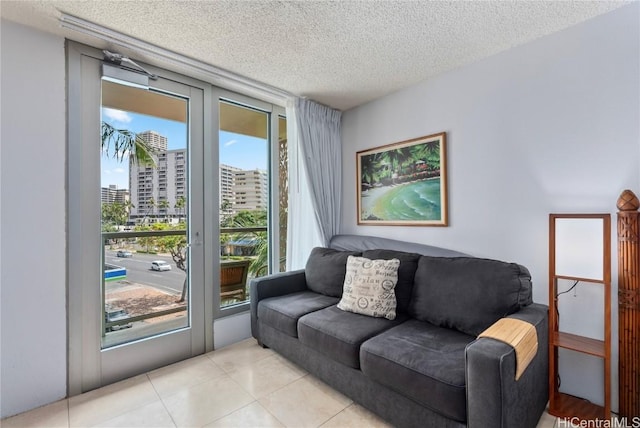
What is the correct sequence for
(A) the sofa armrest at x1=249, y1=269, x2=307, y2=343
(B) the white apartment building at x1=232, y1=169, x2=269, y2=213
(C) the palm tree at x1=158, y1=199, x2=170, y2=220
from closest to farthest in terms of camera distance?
1. (C) the palm tree at x1=158, y1=199, x2=170, y2=220
2. (A) the sofa armrest at x1=249, y1=269, x2=307, y2=343
3. (B) the white apartment building at x1=232, y1=169, x2=269, y2=213

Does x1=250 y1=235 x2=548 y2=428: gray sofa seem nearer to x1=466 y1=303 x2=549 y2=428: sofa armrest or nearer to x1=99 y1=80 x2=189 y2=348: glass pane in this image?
x1=466 y1=303 x2=549 y2=428: sofa armrest

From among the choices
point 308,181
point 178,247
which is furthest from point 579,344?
point 178,247

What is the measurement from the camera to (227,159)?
2785 mm

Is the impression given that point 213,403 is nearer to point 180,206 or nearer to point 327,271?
point 327,271

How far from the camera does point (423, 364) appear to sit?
4.68 ft

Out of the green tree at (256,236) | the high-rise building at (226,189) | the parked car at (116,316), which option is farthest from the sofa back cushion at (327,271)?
the parked car at (116,316)

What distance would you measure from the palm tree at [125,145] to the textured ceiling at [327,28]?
0.59m

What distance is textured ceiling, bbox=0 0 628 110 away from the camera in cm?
167

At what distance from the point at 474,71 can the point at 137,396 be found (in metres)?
3.42

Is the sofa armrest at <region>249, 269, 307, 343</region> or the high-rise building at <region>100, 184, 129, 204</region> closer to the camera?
the high-rise building at <region>100, 184, 129, 204</region>

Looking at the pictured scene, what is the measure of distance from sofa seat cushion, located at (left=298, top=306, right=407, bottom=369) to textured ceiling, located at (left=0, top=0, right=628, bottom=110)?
194 cm

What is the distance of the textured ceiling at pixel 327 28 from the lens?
1675mm

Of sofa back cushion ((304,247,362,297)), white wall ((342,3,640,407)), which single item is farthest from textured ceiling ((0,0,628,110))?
sofa back cushion ((304,247,362,297))

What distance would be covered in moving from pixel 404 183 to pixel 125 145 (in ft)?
7.87
